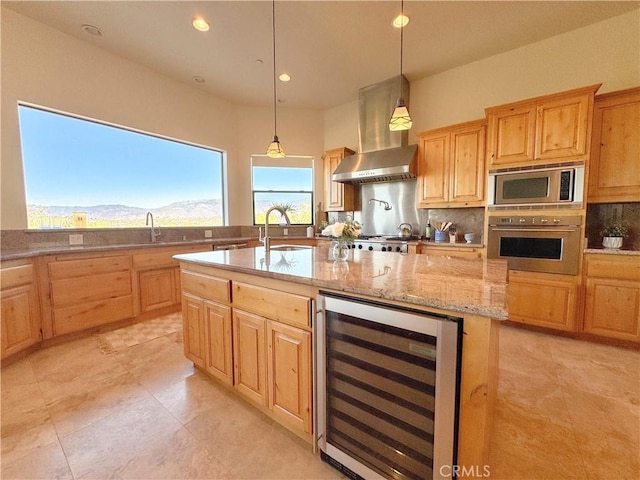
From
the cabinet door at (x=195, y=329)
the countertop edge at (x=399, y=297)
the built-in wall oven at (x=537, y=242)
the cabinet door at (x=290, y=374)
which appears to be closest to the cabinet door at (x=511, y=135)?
the built-in wall oven at (x=537, y=242)

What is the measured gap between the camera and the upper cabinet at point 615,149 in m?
2.45

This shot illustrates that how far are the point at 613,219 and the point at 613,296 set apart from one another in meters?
0.87

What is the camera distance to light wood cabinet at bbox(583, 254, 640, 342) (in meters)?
2.36

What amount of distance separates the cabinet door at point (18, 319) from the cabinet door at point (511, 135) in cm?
481

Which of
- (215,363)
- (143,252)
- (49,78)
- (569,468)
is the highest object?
(49,78)

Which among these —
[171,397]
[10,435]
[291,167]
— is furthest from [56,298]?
[291,167]

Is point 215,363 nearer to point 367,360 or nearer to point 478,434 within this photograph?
point 367,360

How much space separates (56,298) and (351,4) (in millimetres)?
4010

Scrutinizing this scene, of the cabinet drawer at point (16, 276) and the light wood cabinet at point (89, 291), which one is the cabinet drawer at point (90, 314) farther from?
the cabinet drawer at point (16, 276)

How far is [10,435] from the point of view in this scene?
4.84 feet

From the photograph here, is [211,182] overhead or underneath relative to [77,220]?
overhead

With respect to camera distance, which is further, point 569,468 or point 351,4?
point 351,4

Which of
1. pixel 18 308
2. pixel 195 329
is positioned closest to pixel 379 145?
pixel 195 329

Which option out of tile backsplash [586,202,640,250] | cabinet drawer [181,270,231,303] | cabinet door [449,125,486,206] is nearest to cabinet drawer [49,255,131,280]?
cabinet drawer [181,270,231,303]
